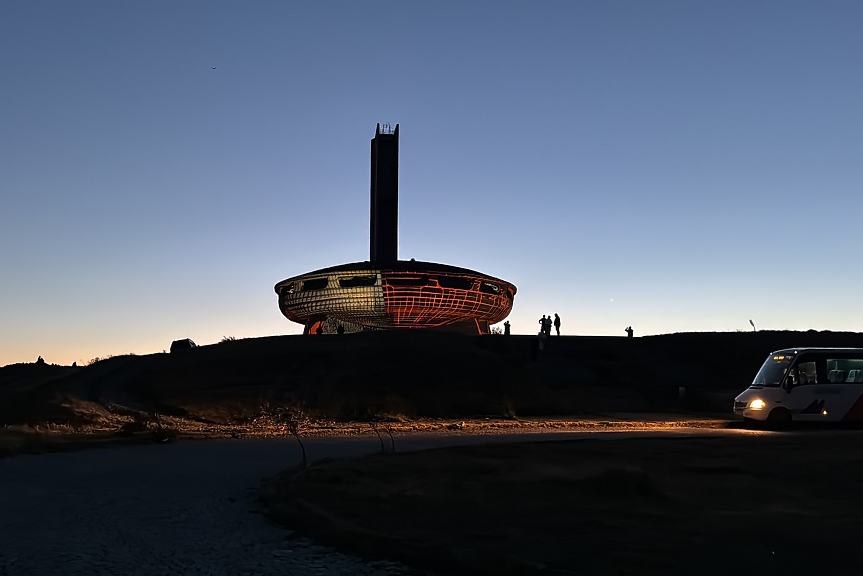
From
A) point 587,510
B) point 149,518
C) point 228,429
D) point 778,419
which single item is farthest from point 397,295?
A: point 149,518

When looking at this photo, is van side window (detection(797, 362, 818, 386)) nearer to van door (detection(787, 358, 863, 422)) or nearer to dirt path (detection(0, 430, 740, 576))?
van door (detection(787, 358, 863, 422))

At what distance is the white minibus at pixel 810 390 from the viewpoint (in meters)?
22.3

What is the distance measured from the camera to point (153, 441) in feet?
59.8

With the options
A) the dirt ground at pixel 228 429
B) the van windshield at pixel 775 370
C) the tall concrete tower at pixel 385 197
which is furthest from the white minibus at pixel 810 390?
the tall concrete tower at pixel 385 197

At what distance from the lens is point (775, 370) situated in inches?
926

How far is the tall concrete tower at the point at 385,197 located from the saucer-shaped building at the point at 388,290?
13cm

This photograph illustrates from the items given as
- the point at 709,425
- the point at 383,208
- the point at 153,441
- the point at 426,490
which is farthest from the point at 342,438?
the point at 383,208

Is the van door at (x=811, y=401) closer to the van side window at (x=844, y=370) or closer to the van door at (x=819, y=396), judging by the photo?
the van door at (x=819, y=396)

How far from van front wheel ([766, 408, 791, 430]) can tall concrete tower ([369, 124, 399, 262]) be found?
89.9 m

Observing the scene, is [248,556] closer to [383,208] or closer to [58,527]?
[58,527]

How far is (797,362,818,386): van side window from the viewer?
2291cm

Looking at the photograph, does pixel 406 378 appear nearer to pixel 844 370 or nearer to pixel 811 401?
pixel 811 401

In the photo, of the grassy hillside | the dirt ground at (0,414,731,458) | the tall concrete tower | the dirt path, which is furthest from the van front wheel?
the tall concrete tower

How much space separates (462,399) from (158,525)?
25.3m
